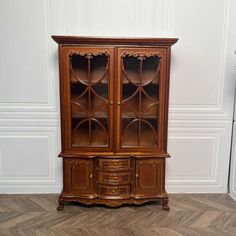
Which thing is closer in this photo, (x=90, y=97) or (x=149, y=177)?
(x=90, y=97)

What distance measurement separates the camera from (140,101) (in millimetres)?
2611

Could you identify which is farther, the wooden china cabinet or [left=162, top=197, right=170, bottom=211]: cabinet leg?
[left=162, top=197, right=170, bottom=211]: cabinet leg

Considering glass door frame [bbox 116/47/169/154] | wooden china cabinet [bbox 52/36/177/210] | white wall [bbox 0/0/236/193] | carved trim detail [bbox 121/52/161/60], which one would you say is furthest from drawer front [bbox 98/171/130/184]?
carved trim detail [bbox 121/52/161/60]

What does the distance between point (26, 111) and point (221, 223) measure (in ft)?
7.57

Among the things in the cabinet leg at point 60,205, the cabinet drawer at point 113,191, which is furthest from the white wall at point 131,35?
the cabinet drawer at point 113,191

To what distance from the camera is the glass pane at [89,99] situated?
256 cm

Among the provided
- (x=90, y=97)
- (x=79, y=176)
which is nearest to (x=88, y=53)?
(x=90, y=97)

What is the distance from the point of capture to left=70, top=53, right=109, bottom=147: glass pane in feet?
8.39

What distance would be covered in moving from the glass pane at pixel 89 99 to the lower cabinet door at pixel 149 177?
1.44ft

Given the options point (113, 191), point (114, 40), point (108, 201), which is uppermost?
point (114, 40)

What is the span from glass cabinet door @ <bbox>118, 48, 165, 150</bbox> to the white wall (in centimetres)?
43

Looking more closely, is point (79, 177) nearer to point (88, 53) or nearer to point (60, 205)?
point (60, 205)

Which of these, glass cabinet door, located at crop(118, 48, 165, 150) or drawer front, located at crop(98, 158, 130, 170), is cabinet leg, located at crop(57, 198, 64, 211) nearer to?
drawer front, located at crop(98, 158, 130, 170)

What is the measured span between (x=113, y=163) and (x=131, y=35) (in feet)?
4.49
